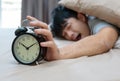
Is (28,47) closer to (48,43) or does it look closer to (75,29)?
(48,43)

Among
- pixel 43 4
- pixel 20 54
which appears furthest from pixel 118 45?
pixel 43 4

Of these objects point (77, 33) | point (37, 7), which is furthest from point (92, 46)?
point (37, 7)

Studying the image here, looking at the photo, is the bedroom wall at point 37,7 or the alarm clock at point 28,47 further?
the bedroom wall at point 37,7

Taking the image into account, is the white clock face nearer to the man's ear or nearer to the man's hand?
the man's hand

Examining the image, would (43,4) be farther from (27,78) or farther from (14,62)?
(27,78)

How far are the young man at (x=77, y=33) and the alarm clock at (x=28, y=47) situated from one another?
22 millimetres

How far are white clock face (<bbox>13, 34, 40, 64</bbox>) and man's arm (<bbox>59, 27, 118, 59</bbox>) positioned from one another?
0.13m

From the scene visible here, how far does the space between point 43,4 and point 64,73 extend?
2023 mm

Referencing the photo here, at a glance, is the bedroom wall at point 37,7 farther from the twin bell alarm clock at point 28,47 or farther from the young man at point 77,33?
the twin bell alarm clock at point 28,47

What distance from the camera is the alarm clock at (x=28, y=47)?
85cm

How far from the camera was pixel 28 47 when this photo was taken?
0.86m

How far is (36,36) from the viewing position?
0.85 meters

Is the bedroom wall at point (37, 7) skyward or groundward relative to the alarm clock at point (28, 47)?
skyward

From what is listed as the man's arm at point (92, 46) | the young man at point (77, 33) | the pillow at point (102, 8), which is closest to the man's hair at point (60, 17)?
the young man at point (77, 33)
